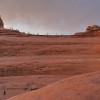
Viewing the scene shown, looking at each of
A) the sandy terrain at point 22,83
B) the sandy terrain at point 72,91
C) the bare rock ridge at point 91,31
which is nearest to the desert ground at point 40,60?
the sandy terrain at point 22,83

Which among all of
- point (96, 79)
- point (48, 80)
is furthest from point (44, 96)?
point (48, 80)

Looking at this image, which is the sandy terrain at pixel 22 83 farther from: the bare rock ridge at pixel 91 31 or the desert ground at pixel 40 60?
the bare rock ridge at pixel 91 31

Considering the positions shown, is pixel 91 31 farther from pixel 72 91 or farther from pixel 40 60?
pixel 72 91

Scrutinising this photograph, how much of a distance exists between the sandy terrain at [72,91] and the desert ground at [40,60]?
4.09 meters

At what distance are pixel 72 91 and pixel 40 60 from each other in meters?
12.1

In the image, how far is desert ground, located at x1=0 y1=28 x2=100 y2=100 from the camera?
14508 millimetres

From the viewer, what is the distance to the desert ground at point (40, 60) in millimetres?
14508

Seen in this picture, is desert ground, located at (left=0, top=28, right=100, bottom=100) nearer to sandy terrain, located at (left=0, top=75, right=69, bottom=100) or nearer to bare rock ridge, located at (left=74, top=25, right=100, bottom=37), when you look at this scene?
sandy terrain, located at (left=0, top=75, right=69, bottom=100)

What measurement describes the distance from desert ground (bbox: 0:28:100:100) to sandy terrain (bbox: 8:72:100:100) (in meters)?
4.09

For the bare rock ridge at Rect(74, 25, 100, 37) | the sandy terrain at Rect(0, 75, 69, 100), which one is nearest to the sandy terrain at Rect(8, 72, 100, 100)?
the sandy terrain at Rect(0, 75, 69, 100)

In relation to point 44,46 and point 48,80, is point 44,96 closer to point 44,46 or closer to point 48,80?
point 48,80

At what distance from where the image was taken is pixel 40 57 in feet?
62.3

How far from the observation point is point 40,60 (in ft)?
59.2

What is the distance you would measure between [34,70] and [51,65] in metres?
0.91
